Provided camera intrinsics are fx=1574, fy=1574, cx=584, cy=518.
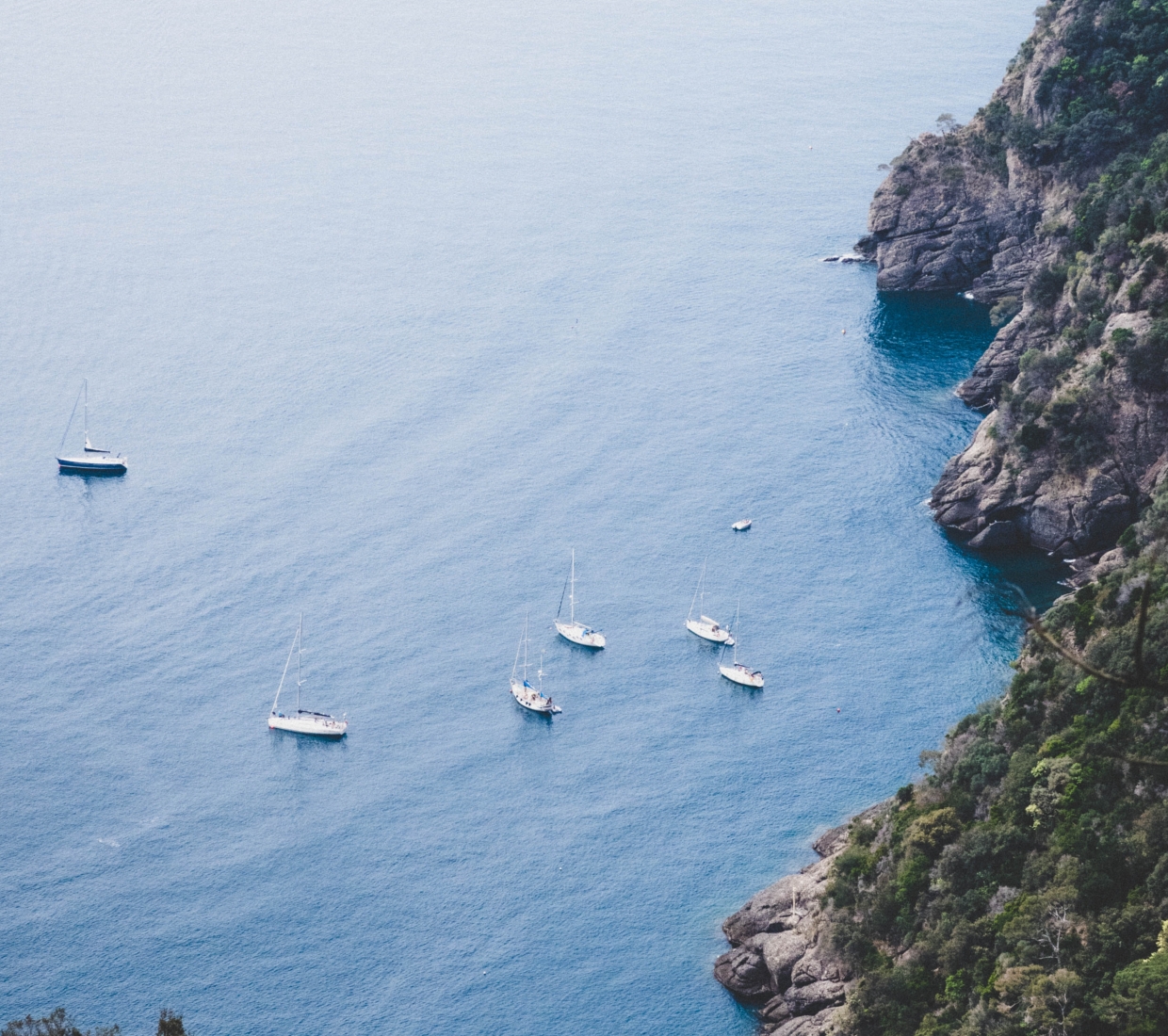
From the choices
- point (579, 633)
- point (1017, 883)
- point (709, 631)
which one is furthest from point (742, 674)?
point (1017, 883)

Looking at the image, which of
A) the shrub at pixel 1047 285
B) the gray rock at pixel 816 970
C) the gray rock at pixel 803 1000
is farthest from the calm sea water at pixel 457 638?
the shrub at pixel 1047 285

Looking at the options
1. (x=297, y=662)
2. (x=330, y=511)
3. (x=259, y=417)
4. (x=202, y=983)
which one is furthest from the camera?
(x=259, y=417)

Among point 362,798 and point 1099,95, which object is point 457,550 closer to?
point 362,798

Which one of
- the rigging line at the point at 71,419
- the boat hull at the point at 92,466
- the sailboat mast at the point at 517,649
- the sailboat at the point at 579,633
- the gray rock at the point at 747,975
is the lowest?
the rigging line at the point at 71,419

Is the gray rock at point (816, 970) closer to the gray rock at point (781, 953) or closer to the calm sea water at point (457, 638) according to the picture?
the gray rock at point (781, 953)

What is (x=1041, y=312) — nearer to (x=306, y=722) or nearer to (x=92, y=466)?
(x=306, y=722)

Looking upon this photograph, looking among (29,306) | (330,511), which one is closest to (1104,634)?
(330,511)

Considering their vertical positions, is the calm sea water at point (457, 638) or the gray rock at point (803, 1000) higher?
the gray rock at point (803, 1000)
